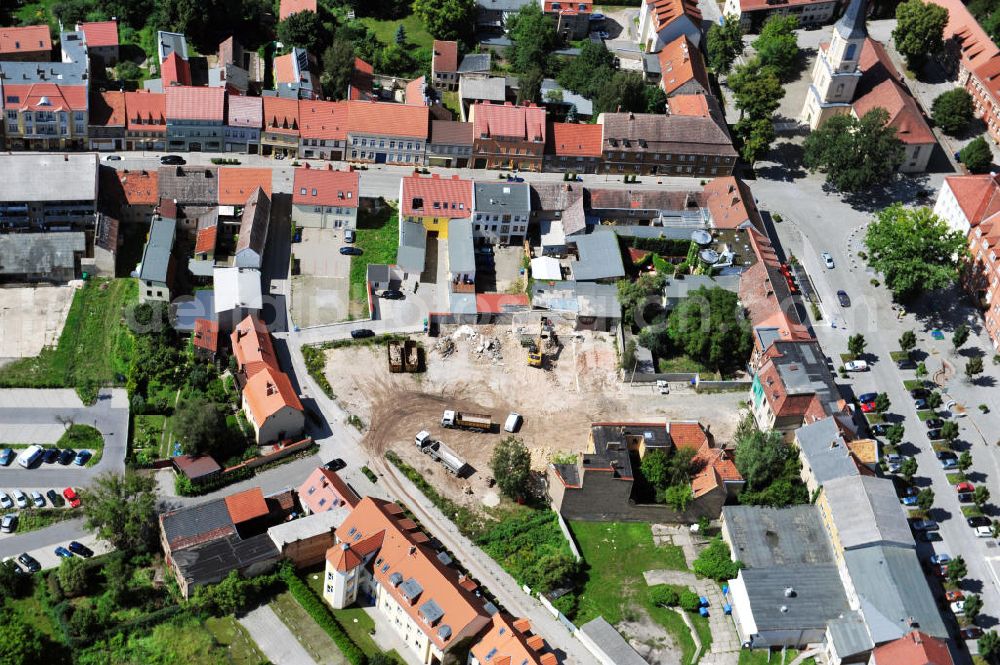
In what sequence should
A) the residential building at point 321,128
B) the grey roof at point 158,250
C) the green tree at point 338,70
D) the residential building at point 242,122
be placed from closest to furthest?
the grey roof at point 158,250 → the residential building at point 242,122 → the residential building at point 321,128 → the green tree at point 338,70

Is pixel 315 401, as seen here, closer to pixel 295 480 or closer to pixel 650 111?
pixel 295 480

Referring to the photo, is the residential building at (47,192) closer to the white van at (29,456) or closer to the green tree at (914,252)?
the white van at (29,456)

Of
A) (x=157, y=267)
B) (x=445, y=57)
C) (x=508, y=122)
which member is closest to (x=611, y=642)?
(x=157, y=267)

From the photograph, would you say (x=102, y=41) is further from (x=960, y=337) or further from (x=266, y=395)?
(x=960, y=337)

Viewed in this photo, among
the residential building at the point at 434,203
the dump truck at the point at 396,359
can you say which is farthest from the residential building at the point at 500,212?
the dump truck at the point at 396,359

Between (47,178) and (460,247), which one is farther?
(460,247)
